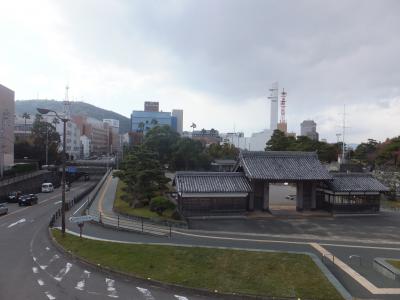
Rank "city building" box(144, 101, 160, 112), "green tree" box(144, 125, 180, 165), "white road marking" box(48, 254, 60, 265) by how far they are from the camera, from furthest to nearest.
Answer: "city building" box(144, 101, 160, 112), "green tree" box(144, 125, 180, 165), "white road marking" box(48, 254, 60, 265)

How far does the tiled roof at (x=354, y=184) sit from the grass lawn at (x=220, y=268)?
2022 centimetres

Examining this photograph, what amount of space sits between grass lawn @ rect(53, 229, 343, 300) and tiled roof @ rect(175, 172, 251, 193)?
1409cm

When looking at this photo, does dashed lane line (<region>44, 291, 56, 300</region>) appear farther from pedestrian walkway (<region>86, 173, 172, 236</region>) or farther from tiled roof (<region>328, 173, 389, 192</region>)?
tiled roof (<region>328, 173, 389, 192</region>)

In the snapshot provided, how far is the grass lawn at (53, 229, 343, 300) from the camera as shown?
48.5ft

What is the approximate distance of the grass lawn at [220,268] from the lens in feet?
48.5

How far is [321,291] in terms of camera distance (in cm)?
1451

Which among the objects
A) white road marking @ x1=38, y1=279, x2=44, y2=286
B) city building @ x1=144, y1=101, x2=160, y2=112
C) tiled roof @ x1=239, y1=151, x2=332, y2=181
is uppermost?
city building @ x1=144, y1=101, x2=160, y2=112

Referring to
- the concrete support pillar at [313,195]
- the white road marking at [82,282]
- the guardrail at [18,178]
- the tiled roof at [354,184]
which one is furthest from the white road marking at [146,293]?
the guardrail at [18,178]

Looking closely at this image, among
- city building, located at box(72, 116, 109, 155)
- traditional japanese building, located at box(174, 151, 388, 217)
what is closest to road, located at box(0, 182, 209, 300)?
traditional japanese building, located at box(174, 151, 388, 217)

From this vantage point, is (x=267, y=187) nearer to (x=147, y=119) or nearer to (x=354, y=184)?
(x=354, y=184)

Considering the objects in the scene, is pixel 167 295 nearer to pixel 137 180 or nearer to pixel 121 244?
pixel 121 244

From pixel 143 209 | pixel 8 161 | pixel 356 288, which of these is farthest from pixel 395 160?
pixel 8 161

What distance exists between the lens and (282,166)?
126 ft

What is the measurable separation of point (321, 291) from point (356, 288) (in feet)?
6.34
